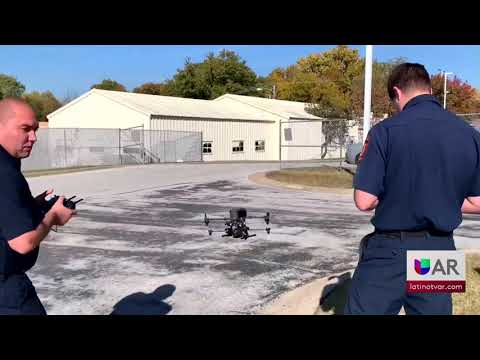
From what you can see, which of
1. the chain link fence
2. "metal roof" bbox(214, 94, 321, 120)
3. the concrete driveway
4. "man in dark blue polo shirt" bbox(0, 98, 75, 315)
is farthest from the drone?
"metal roof" bbox(214, 94, 321, 120)

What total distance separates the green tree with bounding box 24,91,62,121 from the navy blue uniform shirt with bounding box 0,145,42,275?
54.2 metres

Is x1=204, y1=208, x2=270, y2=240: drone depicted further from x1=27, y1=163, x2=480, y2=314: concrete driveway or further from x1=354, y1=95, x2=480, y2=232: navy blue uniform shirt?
x1=354, y1=95, x2=480, y2=232: navy blue uniform shirt

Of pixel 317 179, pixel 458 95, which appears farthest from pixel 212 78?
pixel 317 179

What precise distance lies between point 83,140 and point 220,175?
488 inches

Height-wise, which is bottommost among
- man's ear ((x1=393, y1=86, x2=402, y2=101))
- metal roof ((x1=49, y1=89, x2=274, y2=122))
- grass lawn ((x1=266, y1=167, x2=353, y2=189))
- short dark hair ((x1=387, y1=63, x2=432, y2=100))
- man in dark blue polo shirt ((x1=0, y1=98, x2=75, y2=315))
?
grass lawn ((x1=266, y1=167, x2=353, y2=189))

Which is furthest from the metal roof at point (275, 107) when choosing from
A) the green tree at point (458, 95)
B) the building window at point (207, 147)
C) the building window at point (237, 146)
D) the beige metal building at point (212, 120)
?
the green tree at point (458, 95)

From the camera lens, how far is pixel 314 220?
1018 cm

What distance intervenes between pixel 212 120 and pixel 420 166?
105 ft

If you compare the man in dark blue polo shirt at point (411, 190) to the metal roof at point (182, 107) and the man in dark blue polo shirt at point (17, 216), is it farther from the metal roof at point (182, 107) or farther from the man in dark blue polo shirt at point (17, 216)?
the metal roof at point (182, 107)

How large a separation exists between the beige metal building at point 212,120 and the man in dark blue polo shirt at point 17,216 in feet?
81.4

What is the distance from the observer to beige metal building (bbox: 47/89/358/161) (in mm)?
31203

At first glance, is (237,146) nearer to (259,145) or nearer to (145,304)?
(259,145)

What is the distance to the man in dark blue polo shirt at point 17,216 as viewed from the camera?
2.33 metres
